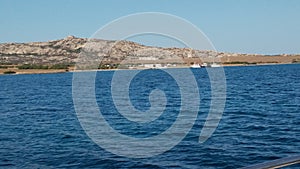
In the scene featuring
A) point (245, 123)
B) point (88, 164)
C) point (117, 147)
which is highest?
point (245, 123)

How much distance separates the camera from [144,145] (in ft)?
61.1

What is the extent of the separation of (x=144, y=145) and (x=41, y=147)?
4905 millimetres

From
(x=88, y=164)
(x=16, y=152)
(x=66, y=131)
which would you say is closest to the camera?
(x=88, y=164)

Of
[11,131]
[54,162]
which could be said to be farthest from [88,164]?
[11,131]

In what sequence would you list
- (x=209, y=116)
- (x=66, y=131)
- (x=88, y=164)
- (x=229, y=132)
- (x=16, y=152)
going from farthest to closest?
(x=209, y=116), (x=66, y=131), (x=229, y=132), (x=16, y=152), (x=88, y=164)

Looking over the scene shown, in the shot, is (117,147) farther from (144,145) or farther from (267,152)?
(267,152)

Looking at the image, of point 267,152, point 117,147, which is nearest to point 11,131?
point 117,147

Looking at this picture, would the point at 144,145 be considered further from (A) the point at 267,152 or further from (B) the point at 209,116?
(B) the point at 209,116

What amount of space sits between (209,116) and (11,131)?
12829 millimetres

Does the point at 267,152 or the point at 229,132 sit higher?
the point at 229,132

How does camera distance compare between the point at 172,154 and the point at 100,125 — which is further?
the point at 100,125

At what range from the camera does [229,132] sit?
20969 mm

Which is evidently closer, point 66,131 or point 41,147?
point 41,147

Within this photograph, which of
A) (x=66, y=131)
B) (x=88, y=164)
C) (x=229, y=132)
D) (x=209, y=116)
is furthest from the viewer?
(x=209, y=116)
